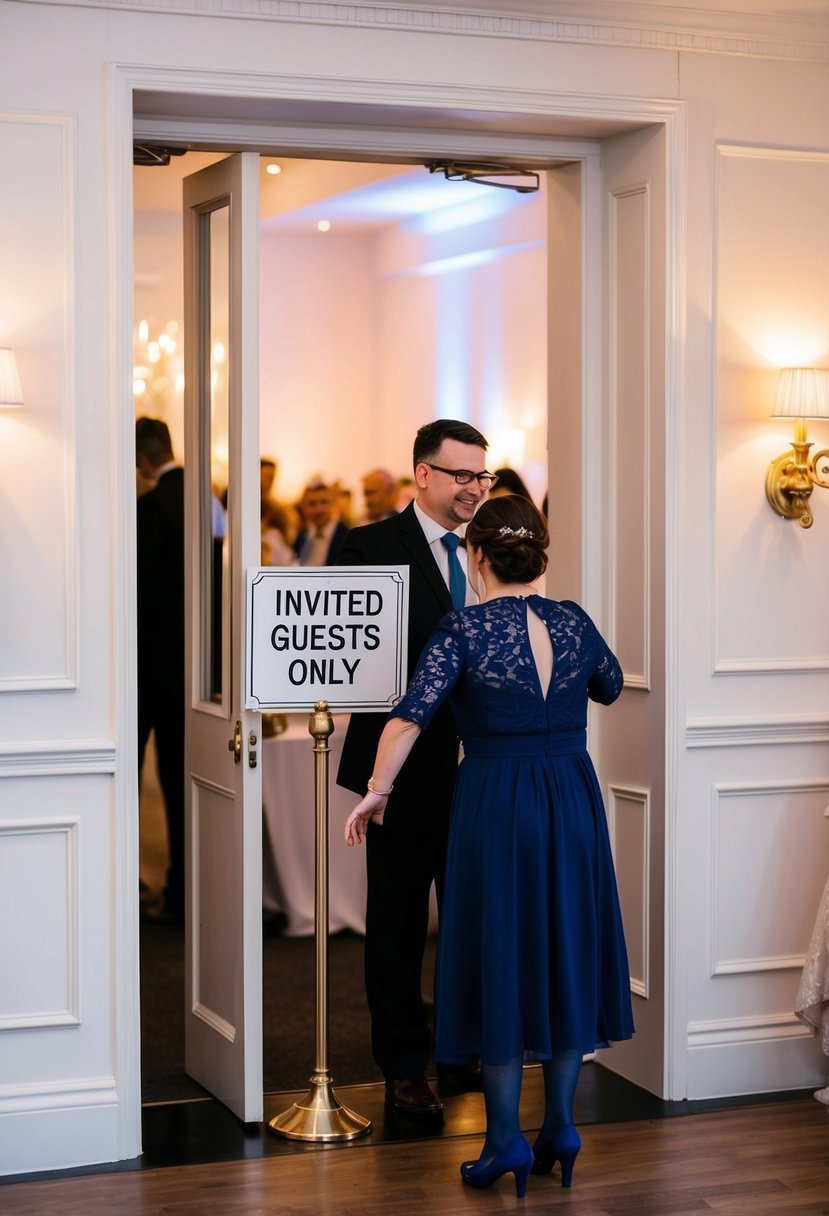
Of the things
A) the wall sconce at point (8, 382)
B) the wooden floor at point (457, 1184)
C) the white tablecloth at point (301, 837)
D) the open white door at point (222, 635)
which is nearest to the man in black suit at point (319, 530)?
the white tablecloth at point (301, 837)

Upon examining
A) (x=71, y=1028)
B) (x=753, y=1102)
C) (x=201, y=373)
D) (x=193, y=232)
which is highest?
(x=193, y=232)

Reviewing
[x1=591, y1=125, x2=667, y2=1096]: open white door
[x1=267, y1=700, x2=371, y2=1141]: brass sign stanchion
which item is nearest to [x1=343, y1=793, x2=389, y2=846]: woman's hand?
[x1=267, y1=700, x2=371, y2=1141]: brass sign stanchion

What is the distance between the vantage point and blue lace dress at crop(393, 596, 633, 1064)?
3.61 meters

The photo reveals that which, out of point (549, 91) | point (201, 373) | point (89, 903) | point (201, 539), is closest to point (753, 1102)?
point (89, 903)

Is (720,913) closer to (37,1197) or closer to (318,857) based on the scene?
(318,857)

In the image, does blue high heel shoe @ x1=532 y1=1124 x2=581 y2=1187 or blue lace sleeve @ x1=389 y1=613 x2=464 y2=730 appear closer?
blue lace sleeve @ x1=389 y1=613 x2=464 y2=730

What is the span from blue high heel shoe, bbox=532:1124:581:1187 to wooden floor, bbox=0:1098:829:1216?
0.14 feet

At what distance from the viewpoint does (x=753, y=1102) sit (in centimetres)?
445

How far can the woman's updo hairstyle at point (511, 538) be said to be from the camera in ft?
12.0

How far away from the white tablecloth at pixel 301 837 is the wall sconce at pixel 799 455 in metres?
2.17

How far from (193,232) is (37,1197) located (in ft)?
8.79

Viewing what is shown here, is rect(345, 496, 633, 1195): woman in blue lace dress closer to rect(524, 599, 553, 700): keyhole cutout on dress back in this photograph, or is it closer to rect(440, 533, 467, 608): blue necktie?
rect(524, 599, 553, 700): keyhole cutout on dress back

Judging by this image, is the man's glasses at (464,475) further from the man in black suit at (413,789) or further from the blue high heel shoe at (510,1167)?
the blue high heel shoe at (510,1167)

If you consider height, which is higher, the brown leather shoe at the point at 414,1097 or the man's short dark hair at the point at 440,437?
the man's short dark hair at the point at 440,437
